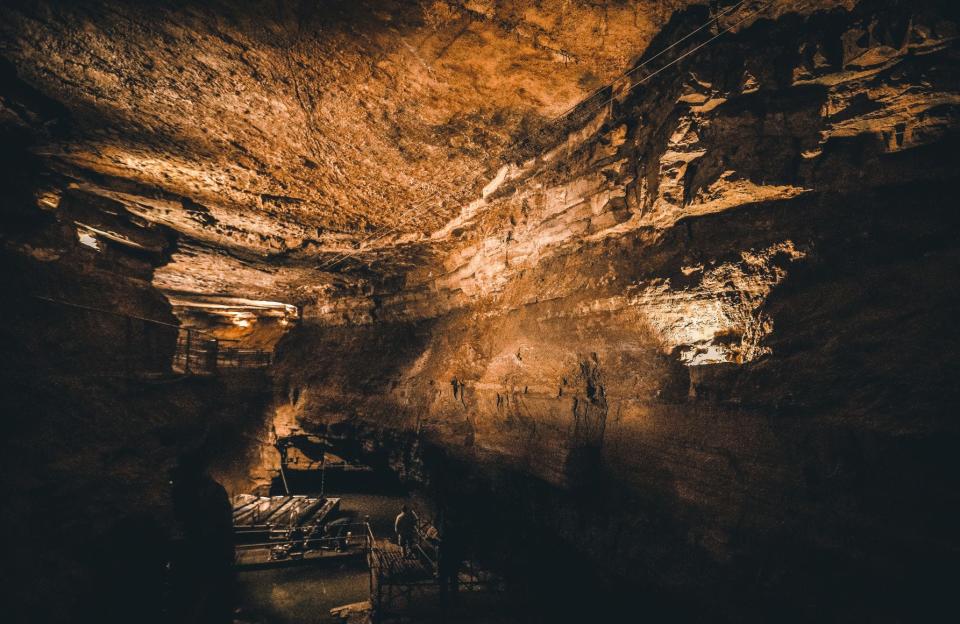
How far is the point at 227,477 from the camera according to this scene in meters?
11.0

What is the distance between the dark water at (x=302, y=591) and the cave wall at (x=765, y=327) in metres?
5.34

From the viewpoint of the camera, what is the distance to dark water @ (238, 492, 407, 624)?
6.52 meters

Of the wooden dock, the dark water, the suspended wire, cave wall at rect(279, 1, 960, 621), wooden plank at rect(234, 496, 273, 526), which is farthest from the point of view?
wooden plank at rect(234, 496, 273, 526)

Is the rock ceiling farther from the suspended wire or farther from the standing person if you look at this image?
the standing person

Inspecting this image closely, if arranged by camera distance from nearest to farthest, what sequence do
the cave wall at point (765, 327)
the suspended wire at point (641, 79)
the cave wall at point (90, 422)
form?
the cave wall at point (765, 327) → the suspended wire at point (641, 79) → the cave wall at point (90, 422)

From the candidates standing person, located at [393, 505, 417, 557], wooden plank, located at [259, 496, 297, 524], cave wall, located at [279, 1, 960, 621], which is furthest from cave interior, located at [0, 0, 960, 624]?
wooden plank, located at [259, 496, 297, 524]

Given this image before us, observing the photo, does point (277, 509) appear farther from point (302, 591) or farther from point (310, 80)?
point (310, 80)

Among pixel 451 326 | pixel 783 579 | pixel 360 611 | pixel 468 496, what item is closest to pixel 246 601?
pixel 360 611

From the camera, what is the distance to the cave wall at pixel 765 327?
2076 millimetres

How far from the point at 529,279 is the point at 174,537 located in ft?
21.5

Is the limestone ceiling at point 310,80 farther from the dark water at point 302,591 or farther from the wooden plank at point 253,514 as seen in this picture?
the wooden plank at point 253,514

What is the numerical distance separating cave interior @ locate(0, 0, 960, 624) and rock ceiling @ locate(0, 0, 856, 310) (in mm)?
30

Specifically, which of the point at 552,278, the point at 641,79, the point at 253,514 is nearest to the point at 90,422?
the point at 552,278

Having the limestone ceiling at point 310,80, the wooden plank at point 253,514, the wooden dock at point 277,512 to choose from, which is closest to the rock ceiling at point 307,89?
the limestone ceiling at point 310,80
